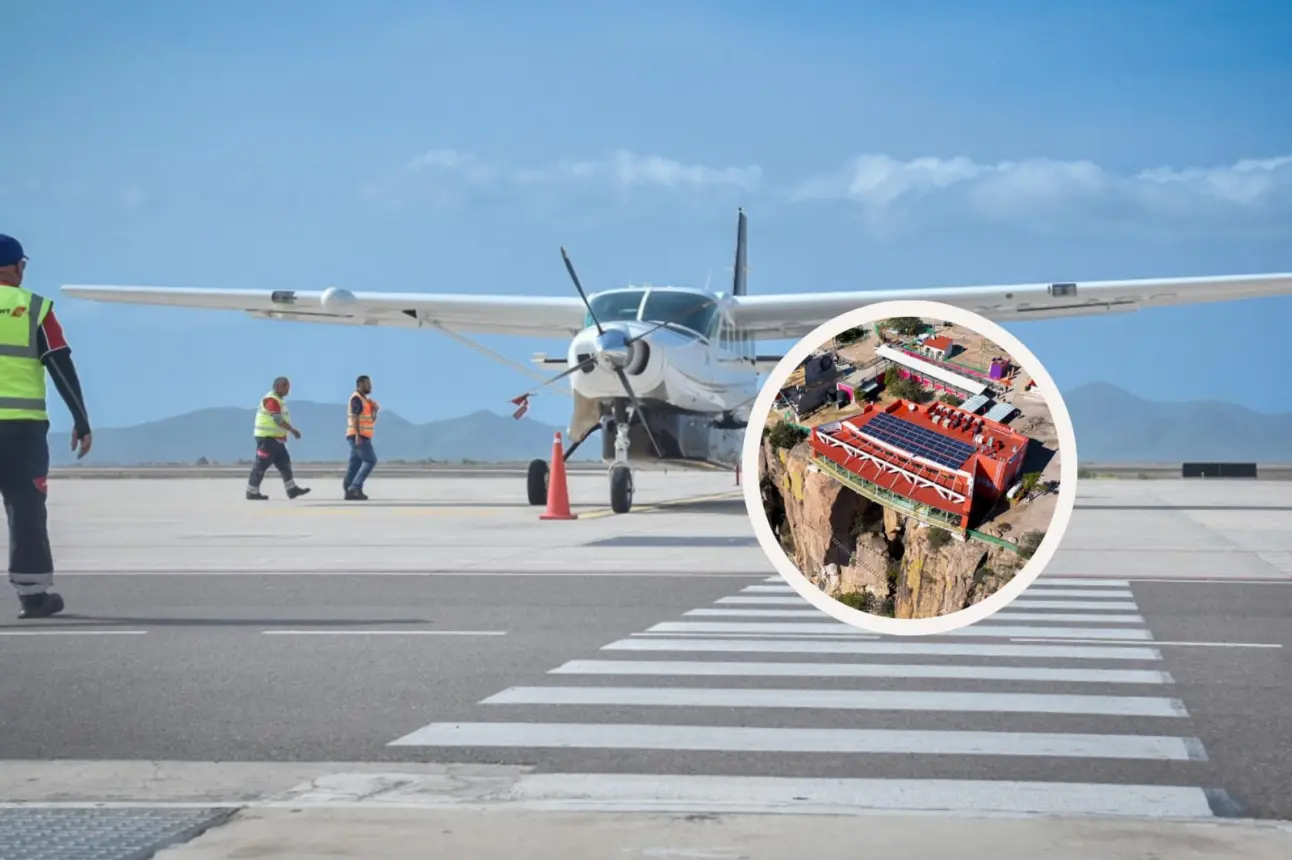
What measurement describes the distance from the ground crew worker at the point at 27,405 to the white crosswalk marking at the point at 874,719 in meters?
3.77

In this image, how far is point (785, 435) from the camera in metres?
5.26

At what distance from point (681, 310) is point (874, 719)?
17047 mm

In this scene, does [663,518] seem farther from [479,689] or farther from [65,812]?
[65,812]

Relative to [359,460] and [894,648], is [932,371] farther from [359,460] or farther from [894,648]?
[359,460]

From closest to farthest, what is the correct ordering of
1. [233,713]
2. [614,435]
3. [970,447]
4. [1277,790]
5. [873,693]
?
[970,447]
[1277,790]
[233,713]
[873,693]
[614,435]

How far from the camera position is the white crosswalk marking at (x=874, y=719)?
562 centimetres

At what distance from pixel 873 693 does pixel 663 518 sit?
1415 centimetres

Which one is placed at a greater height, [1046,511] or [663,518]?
[1046,511]

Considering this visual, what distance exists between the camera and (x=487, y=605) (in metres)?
11.2

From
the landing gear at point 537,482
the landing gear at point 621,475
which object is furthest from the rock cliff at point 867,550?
the landing gear at point 537,482

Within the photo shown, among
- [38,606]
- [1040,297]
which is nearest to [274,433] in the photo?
[1040,297]

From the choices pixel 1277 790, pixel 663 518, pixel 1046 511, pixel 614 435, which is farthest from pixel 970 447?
pixel 614 435

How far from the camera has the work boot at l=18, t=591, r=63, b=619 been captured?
1059cm

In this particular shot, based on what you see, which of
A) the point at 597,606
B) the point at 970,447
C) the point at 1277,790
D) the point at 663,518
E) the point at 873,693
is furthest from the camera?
the point at 663,518
